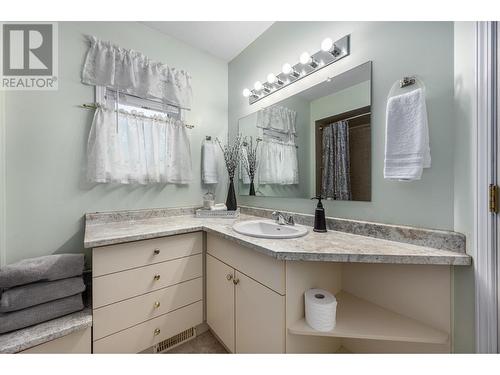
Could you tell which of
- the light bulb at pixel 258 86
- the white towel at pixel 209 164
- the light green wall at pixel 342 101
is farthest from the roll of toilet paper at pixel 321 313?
the light bulb at pixel 258 86

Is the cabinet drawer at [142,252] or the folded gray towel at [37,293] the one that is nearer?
the folded gray towel at [37,293]

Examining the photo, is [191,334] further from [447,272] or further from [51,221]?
[447,272]

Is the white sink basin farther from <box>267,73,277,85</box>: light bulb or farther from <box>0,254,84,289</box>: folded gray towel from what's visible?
<box>267,73,277,85</box>: light bulb

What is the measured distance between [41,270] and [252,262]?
1.06m

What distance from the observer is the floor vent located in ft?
4.20

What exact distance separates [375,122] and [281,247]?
2.78 ft

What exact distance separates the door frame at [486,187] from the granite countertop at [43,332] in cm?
177

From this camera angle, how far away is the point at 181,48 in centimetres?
186

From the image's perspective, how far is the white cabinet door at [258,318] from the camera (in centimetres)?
91

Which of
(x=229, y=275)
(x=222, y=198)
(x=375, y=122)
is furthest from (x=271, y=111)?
(x=229, y=275)

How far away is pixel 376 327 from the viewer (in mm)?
902

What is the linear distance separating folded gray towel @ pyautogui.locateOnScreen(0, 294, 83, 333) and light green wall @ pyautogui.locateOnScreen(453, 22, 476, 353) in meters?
1.83

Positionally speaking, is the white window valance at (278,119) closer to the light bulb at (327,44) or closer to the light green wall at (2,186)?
the light bulb at (327,44)

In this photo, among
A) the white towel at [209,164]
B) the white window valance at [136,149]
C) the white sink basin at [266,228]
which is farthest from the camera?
the white towel at [209,164]
